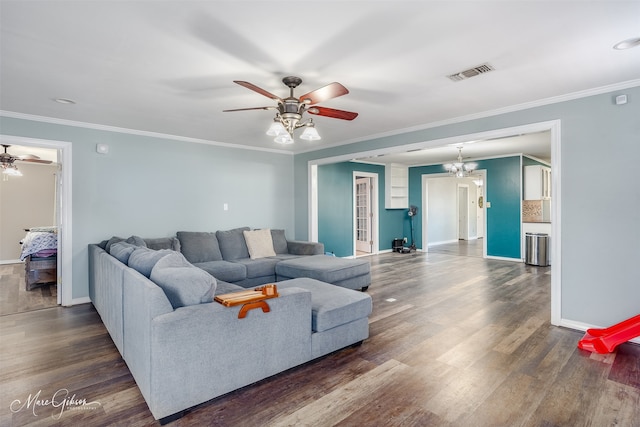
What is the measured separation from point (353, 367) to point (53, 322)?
3412 millimetres

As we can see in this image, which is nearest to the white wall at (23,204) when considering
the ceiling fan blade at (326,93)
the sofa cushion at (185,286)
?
the sofa cushion at (185,286)

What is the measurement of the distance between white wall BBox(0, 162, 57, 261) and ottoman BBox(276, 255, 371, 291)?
690cm

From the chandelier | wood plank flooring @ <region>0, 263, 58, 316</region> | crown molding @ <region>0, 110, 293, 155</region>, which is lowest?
wood plank flooring @ <region>0, 263, 58, 316</region>

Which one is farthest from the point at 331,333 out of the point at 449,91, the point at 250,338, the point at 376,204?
the point at 376,204

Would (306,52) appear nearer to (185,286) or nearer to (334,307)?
(185,286)

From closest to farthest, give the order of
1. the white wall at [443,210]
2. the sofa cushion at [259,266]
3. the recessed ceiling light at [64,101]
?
the recessed ceiling light at [64,101]
the sofa cushion at [259,266]
the white wall at [443,210]

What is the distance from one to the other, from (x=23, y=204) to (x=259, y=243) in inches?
256

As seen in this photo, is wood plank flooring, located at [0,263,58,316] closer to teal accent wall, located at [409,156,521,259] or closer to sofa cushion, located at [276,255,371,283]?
sofa cushion, located at [276,255,371,283]

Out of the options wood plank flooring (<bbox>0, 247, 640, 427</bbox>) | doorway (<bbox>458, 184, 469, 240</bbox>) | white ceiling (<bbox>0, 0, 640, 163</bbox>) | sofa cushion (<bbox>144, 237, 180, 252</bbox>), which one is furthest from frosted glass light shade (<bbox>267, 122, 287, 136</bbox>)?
doorway (<bbox>458, 184, 469, 240</bbox>)

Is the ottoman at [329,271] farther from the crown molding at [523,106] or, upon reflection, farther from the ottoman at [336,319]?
the crown molding at [523,106]

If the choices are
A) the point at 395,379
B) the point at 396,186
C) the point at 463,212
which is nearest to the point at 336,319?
the point at 395,379

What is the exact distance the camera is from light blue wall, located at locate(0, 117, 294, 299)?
4.40 metres

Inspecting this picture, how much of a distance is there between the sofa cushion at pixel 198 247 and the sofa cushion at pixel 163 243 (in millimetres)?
134

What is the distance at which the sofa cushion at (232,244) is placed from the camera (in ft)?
17.2
